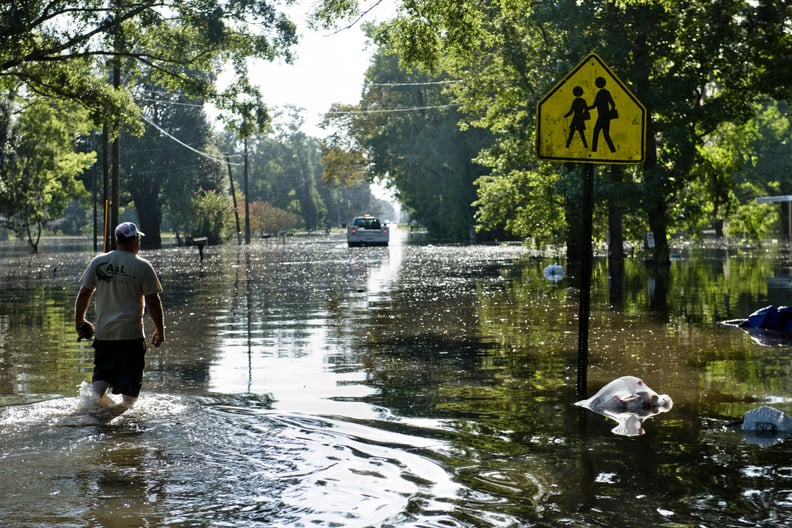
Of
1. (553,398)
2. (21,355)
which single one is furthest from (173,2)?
(553,398)

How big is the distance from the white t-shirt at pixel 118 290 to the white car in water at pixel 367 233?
60.9 metres

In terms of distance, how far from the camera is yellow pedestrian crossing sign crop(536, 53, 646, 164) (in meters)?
9.52

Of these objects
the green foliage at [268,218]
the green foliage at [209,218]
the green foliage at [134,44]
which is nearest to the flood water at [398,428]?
the green foliage at [134,44]

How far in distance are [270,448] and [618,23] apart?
27.9 metres

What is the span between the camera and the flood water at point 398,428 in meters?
6.09

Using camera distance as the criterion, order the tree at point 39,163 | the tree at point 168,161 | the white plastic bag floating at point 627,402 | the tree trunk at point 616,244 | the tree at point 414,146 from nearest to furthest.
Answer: the white plastic bag floating at point 627,402 → the tree trunk at point 616,244 → the tree at point 39,163 → the tree at point 414,146 → the tree at point 168,161

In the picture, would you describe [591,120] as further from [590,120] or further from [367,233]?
[367,233]

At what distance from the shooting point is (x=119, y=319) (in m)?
9.23

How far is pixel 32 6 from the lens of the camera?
29281mm

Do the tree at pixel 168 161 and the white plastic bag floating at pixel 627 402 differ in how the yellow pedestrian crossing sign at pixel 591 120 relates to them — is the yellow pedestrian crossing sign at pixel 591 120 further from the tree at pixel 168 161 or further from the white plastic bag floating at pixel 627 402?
the tree at pixel 168 161

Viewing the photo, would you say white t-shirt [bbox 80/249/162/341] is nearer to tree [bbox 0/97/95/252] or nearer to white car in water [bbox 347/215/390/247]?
tree [bbox 0/97/95/252]

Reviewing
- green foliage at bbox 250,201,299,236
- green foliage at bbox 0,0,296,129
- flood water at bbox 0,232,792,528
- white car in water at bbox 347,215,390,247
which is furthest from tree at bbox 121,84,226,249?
flood water at bbox 0,232,792,528

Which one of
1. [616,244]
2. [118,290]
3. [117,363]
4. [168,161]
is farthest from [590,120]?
[168,161]

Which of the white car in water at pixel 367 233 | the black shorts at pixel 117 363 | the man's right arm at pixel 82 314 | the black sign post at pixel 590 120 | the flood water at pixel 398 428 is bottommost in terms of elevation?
the flood water at pixel 398 428
